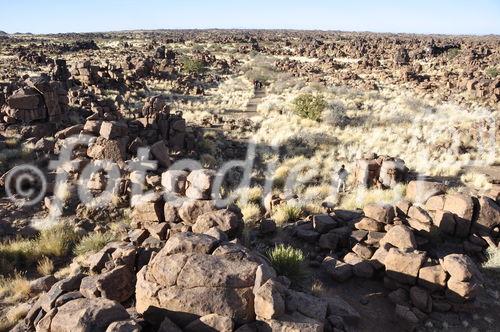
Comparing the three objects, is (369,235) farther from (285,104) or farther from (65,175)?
(285,104)

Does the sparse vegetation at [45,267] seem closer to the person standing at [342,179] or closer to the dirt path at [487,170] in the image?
the person standing at [342,179]

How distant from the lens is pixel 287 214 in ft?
40.7

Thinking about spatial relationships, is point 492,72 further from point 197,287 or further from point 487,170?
point 197,287

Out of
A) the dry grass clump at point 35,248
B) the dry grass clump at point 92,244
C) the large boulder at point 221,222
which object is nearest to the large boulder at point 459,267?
the large boulder at point 221,222

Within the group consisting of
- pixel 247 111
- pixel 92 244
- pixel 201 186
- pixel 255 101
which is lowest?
pixel 92 244

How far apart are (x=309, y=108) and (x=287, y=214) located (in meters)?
15.0

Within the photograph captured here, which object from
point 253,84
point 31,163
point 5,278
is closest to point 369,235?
point 5,278

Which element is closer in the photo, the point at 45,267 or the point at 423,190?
the point at 45,267

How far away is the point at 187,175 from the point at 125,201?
8.50 ft

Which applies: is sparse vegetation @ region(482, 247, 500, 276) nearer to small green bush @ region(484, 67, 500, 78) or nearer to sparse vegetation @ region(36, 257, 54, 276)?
sparse vegetation @ region(36, 257, 54, 276)

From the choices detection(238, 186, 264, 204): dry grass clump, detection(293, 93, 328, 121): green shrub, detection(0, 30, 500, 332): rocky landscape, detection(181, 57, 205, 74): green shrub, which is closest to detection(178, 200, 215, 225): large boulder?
detection(0, 30, 500, 332): rocky landscape

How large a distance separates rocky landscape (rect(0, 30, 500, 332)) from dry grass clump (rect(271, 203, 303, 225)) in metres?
0.06

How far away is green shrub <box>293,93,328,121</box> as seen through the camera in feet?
85.4

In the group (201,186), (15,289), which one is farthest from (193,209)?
(15,289)
